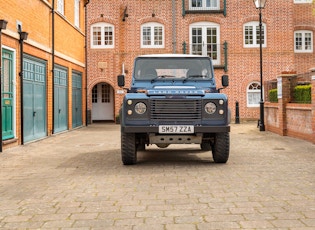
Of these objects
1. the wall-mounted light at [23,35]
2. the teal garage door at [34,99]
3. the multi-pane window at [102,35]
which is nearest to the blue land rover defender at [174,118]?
the wall-mounted light at [23,35]

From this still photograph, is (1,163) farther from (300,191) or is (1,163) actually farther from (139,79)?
(300,191)

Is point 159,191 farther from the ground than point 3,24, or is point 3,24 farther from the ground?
point 3,24

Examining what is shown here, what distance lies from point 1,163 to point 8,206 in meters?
3.94

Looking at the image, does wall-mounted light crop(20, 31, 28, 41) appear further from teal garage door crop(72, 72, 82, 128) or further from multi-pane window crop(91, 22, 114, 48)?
multi-pane window crop(91, 22, 114, 48)

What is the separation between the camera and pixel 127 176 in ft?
22.2

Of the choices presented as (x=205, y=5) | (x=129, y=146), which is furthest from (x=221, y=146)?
(x=205, y=5)

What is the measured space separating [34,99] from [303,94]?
868 cm

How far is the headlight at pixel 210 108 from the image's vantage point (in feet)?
25.1

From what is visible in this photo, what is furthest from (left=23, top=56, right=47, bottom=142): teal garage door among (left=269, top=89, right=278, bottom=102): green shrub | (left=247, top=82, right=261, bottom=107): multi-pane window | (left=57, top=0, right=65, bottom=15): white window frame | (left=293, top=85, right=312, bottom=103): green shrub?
(left=247, top=82, right=261, bottom=107): multi-pane window

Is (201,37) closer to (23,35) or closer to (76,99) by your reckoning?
(76,99)

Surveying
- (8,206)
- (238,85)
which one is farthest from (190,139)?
(238,85)

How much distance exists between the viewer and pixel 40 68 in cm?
1406

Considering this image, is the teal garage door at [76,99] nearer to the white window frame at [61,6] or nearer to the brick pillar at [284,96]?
the white window frame at [61,6]

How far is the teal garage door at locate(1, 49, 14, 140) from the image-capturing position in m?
10.8
